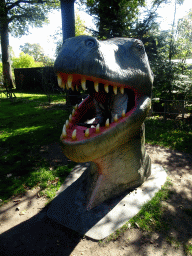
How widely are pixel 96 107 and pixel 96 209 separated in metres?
1.60

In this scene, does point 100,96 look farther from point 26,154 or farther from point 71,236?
point 26,154

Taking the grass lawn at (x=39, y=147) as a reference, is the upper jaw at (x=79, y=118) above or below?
above

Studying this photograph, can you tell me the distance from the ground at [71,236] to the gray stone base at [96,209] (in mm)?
113

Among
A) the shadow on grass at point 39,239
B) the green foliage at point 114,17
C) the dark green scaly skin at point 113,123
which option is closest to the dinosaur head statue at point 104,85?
the dark green scaly skin at point 113,123

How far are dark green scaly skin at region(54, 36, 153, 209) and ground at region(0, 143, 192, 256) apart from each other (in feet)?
1.94

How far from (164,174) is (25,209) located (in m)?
2.77

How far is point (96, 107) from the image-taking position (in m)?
3.14

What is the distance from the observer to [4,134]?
→ 24.2 ft

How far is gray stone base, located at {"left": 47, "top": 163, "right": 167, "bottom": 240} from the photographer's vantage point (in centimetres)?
268

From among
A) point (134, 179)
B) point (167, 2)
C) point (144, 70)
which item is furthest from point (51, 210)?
point (167, 2)

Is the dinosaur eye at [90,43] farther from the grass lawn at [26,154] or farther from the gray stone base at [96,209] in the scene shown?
the grass lawn at [26,154]

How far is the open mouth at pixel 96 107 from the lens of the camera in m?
2.13

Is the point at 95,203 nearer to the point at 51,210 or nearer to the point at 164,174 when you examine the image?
the point at 51,210

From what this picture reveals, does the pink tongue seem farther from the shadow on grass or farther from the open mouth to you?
the shadow on grass
